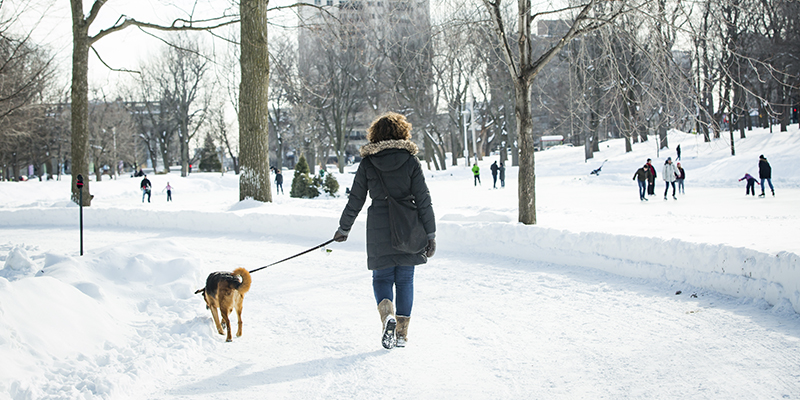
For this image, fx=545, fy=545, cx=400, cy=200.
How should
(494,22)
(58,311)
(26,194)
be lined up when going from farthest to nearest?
(26,194), (494,22), (58,311)

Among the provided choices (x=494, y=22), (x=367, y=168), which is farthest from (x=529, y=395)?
(x=494, y=22)

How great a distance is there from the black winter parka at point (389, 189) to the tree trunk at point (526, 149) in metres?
5.51

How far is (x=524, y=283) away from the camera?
626 cm

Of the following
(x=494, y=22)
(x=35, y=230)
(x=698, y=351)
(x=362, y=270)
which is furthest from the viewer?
(x=35, y=230)

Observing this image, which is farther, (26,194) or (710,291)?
(26,194)

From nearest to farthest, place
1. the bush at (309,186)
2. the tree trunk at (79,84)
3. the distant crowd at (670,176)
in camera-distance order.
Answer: the tree trunk at (79,84) → the distant crowd at (670,176) → the bush at (309,186)

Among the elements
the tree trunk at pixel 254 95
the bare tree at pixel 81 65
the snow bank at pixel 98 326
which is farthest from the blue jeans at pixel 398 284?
the bare tree at pixel 81 65

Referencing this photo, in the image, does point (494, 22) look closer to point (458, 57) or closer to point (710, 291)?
point (458, 57)

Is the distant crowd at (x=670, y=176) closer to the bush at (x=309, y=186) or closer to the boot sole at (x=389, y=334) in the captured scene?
the bush at (x=309, y=186)

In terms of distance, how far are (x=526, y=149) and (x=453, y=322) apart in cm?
513

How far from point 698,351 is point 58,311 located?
4651mm

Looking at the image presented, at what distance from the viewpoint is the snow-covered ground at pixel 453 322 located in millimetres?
3344

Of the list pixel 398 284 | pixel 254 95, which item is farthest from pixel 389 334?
pixel 254 95

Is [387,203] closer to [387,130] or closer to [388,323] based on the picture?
[387,130]
